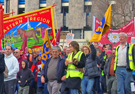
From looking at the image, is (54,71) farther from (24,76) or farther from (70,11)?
(70,11)

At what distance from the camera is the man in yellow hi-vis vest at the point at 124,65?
27.4 ft

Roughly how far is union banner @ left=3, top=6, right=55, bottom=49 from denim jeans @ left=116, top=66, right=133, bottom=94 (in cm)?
807

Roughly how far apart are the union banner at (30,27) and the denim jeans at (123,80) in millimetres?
8067

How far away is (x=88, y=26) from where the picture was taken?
180 feet

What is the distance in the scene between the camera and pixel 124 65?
8.49m

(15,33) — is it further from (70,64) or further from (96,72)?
(70,64)

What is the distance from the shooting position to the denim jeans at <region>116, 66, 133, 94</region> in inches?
331

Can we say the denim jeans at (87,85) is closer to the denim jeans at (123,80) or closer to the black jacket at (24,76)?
the denim jeans at (123,80)

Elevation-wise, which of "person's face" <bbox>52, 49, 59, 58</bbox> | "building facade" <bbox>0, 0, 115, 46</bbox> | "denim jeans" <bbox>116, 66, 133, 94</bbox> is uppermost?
"building facade" <bbox>0, 0, 115, 46</bbox>

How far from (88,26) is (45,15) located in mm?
38415

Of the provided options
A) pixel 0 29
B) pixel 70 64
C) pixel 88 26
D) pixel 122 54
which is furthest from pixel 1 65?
pixel 88 26

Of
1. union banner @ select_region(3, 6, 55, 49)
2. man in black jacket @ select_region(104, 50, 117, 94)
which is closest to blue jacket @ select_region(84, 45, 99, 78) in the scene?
man in black jacket @ select_region(104, 50, 117, 94)

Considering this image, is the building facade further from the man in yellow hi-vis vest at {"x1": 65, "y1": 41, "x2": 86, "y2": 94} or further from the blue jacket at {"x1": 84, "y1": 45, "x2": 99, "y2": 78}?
the man in yellow hi-vis vest at {"x1": 65, "y1": 41, "x2": 86, "y2": 94}

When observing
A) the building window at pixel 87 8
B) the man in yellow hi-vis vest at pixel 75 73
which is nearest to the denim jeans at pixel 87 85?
the man in yellow hi-vis vest at pixel 75 73
